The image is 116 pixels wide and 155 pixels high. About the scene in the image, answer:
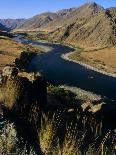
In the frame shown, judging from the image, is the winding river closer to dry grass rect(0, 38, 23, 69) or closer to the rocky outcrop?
the rocky outcrop

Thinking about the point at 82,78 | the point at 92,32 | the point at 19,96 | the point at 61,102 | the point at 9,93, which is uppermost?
the point at 9,93

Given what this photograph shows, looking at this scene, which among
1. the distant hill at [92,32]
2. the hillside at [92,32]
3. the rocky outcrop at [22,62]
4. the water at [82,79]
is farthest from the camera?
the distant hill at [92,32]

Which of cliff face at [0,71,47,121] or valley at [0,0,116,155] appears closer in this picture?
valley at [0,0,116,155]

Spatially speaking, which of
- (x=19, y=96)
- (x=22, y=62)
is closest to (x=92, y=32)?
(x=22, y=62)

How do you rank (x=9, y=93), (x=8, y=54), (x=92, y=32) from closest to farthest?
(x=9, y=93)
(x=8, y=54)
(x=92, y=32)

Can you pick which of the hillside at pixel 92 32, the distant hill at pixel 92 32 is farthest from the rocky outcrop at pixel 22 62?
the distant hill at pixel 92 32

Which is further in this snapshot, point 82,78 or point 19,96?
point 82,78

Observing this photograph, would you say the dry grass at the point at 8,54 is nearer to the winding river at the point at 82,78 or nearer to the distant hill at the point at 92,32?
the winding river at the point at 82,78

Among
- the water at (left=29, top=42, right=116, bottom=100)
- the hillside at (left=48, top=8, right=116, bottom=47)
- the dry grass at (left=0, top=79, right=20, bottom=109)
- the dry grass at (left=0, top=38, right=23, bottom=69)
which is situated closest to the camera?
the dry grass at (left=0, top=79, right=20, bottom=109)

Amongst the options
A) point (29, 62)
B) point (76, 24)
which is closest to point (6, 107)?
point (29, 62)

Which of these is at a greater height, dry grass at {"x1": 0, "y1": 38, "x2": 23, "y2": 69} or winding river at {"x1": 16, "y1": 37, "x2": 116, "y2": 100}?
dry grass at {"x1": 0, "y1": 38, "x2": 23, "y2": 69}

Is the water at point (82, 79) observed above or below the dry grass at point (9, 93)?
below

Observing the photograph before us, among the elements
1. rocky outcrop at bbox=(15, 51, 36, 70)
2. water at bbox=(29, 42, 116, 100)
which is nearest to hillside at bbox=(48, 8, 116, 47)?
rocky outcrop at bbox=(15, 51, 36, 70)

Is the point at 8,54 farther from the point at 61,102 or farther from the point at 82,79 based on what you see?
the point at 61,102
